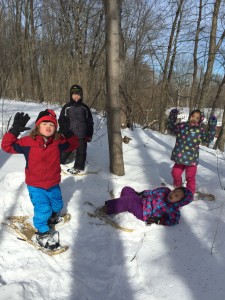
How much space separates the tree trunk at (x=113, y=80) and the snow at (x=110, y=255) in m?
0.45

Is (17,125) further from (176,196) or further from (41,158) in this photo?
(176,196)

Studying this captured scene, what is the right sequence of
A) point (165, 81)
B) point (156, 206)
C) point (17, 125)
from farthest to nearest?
point (165, 81) < point (156, 206) < point (17, 125)

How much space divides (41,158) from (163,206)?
1.70 metres

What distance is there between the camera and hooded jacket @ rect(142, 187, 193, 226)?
141 inches

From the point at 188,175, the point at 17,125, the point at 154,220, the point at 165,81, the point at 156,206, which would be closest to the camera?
the point at 17,125

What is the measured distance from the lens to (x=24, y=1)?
1550 centimetres

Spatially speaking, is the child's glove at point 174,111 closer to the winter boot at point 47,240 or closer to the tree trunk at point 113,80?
the tree trunk at point 113,80

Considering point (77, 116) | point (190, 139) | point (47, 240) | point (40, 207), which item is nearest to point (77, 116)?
point (77, 116)

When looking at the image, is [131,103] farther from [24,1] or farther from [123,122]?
[24,1]

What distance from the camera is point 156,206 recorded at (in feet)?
12.1

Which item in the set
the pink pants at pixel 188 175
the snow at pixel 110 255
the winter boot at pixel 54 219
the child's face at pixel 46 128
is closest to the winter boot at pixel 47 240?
the snow at pixel 110 255

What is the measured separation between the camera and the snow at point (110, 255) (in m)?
2.44

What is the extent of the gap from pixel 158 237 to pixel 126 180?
1606 millimetres

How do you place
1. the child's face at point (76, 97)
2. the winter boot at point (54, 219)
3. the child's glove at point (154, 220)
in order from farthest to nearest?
the child's face at point (76, 97) < the child's glove at point (154, 220) < the winter boot at point (54, 219)
